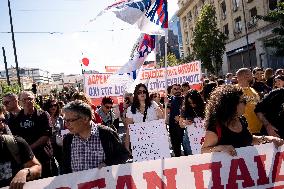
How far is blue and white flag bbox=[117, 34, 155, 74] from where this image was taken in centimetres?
748

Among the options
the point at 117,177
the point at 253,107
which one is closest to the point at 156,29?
the point at 253,107

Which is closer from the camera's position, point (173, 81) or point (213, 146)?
point (213, 146)

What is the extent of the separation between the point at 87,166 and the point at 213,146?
1153 mm

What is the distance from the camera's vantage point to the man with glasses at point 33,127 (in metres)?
5.14

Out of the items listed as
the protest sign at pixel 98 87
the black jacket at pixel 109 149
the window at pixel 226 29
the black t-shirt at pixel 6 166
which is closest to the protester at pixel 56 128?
the black jacket at pixel 109 149

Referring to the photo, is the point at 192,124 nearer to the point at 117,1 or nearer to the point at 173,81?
the point at 117,1

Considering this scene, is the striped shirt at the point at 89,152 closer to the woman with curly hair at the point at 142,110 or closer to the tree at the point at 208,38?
the woman with curly hair at the point at 142,110

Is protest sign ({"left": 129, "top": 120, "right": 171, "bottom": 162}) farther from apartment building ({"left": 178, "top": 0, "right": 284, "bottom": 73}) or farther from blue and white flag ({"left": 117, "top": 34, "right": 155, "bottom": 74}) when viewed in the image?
apartment building ({"left": 178, "top": 0, "right": 284, "bottom": 73})

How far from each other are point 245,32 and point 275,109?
118 feet

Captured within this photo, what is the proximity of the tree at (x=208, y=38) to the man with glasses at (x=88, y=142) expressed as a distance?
3639 centimetres

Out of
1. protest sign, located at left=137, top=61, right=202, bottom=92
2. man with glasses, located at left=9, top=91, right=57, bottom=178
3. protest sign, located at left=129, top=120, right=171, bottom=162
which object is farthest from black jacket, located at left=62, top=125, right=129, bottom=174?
protest sign, located at left=137, top=61, right=202, bottom=92

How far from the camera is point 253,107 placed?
17.2 feet

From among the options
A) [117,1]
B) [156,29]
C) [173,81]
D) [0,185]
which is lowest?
[0,185]

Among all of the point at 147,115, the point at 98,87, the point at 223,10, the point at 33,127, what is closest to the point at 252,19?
the point at 223,10
